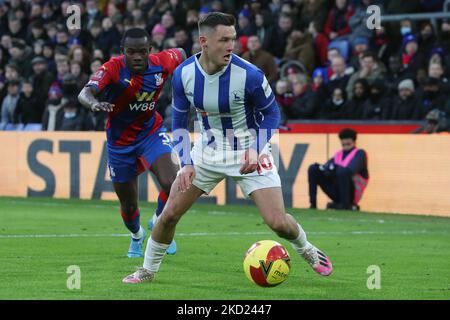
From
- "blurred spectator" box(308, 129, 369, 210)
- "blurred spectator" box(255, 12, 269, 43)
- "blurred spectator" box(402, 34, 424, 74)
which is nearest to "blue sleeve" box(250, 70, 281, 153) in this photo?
"blurred spectator" box(308, 129, 369, 210)

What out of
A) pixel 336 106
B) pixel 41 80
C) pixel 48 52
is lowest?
pixel 41 80

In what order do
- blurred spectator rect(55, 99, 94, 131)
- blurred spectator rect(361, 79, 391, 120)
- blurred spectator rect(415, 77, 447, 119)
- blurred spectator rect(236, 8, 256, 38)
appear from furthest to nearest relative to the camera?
blurred spectator rect(236, 8, 256, 38), blurred spectator rect(55, 99, 94, 131), blurred spectator rect(361, 79, 391, 120), blurred spectator rect(415, 77, 447, 119)

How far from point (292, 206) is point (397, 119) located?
2.22 meters

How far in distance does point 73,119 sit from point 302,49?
4.50 metres

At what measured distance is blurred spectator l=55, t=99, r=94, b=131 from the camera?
2089cm

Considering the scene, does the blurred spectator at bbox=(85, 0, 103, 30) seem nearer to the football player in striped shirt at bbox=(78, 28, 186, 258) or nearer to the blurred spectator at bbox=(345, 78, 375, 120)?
the blurred spectator at bbox=(345, 78, 375, 120)

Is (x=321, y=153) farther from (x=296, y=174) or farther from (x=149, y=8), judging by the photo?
(x=149, y=8)

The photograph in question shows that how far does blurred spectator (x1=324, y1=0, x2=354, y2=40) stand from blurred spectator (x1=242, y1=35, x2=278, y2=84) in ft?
4.39

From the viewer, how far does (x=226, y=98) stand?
873 centimetres

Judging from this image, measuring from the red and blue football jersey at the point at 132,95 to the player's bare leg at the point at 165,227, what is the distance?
240 cm

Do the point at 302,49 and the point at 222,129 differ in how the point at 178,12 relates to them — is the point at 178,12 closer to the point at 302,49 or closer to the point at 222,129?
the point at 302,49

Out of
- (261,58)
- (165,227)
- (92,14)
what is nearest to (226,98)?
(165,227)

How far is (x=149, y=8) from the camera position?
80.8ft
